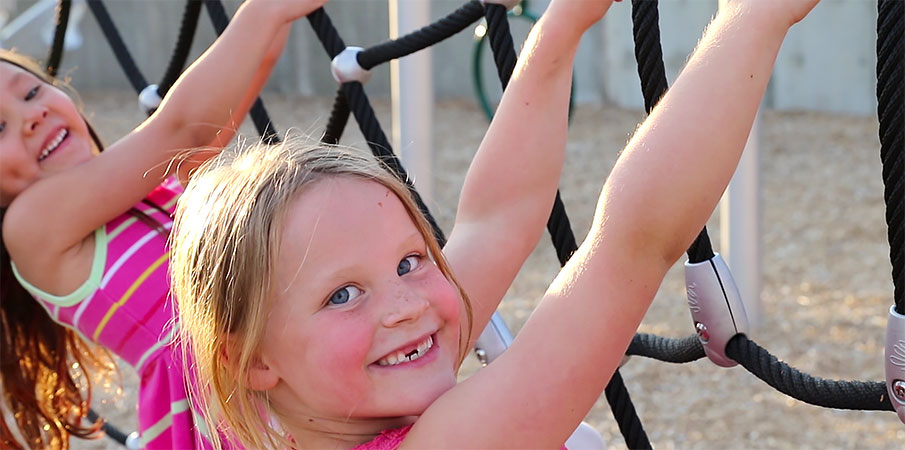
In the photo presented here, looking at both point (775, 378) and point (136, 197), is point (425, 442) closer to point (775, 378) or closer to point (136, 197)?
point (775, 378)

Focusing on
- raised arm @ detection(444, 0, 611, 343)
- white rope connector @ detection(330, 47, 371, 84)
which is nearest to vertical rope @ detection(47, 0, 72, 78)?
white rope connector @ detection(330, 47, 371, 84)

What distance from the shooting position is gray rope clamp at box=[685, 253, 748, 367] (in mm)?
783

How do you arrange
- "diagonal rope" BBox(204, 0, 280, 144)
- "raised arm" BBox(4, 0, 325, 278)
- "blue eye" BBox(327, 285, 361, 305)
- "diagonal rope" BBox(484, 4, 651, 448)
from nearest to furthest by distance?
"blue eye" BBox(327, 285, 361, 305), "diagonal rope" BBox(484, 4, 651, 448), "raised arm" BBox(4, 0, 325, 278), "diagonal rope" BBox(204, 0, 280, 144)

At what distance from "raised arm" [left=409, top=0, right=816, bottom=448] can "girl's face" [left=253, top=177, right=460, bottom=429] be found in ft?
0.26

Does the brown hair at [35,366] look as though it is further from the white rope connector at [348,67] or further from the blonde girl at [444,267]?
the blonde girl at [444,267]

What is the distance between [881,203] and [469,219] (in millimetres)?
2891

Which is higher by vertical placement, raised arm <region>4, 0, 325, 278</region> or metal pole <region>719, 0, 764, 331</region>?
raised arm <region>4, 0, 325, 278</region>

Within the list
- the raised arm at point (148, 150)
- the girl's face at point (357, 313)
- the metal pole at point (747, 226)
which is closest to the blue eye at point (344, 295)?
the girl's face at point (357, 313)

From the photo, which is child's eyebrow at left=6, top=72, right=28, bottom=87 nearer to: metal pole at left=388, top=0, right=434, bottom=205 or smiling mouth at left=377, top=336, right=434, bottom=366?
metal pole at left=388, top=0, right=434, bottom=205

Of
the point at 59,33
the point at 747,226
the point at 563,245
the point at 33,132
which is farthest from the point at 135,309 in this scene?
the point at 747,226

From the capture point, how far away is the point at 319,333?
66cm

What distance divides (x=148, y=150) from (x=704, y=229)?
593mm

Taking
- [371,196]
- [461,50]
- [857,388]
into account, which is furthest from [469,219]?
[461,50]

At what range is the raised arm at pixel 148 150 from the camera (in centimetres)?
110
